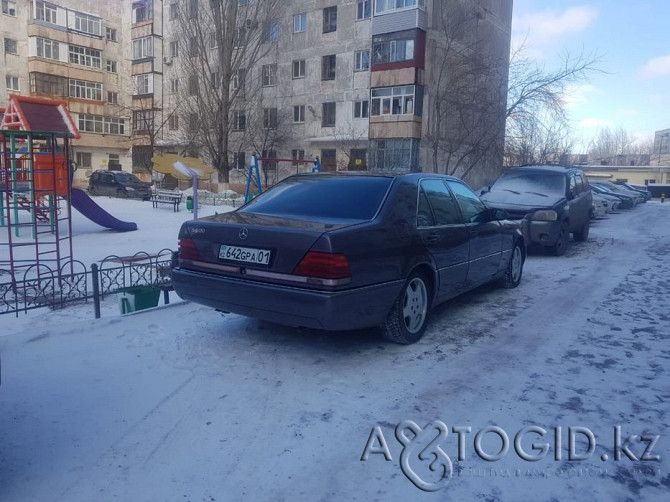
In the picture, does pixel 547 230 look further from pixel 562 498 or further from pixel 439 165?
pixel 439 165

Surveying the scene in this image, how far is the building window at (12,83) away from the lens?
4378 cm

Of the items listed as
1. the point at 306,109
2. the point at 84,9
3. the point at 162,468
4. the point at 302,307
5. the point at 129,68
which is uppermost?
the point at 84,9

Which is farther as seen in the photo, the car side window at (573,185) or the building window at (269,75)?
the building window at (269,75)

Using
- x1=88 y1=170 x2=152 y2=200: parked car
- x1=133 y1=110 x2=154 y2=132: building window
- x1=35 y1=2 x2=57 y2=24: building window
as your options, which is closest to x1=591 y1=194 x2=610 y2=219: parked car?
x1=88 y1=170 x2=152 y2=200: parked car

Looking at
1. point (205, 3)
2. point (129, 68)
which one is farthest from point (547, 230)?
point (129, 68)

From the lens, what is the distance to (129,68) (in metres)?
49.0

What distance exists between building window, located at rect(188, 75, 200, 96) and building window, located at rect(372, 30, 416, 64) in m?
10.4

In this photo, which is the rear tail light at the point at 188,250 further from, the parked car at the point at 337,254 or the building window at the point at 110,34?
the building window at the point at 110,34

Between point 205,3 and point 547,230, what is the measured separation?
27174mm

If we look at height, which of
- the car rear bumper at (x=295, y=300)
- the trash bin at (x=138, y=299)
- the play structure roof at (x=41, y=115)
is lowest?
the trash bin at (x=138, y=299)

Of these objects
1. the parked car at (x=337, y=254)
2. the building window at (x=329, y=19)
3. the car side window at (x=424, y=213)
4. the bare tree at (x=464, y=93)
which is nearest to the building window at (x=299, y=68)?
the building window at (x=329, y=19)

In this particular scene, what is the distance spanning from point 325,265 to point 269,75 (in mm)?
37090

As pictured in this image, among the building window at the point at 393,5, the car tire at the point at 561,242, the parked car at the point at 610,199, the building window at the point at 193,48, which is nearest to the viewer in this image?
the car tire at the point at 561,242

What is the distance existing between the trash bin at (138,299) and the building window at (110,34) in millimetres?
49528
